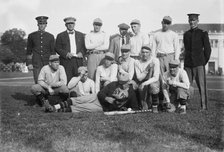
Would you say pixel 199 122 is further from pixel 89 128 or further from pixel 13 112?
pixel 13 112

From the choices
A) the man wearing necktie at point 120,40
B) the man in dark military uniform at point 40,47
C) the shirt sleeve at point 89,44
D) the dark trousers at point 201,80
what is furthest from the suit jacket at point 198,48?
the man in dark military uniform at point 40,47

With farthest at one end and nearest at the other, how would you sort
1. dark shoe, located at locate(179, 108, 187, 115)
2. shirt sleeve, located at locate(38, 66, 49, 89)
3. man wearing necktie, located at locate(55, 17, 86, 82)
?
man wearing necktie, located at locate(55, 17, 86, 82), shirt sleeve, located at locate(38, 66, 49, 89), dark shoe, located at locate(179, 108, 187, 115)

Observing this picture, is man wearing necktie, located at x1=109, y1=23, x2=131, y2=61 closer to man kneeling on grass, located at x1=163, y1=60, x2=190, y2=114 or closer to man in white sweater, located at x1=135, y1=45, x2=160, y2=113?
man in white sweater, located at x1=135, y1=45, x2=160, y2=113

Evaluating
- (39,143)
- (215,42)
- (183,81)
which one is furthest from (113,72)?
(215,42)

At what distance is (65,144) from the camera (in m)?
4.18

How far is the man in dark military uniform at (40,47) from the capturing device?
866 cm

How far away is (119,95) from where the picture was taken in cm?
695

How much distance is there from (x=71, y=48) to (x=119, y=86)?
1942 millimetres

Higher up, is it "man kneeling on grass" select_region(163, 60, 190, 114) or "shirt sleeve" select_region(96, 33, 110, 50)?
"shirt sleeve" select_region(96, 33, 110, 50)

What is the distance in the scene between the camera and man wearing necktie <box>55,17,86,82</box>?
26.8ft

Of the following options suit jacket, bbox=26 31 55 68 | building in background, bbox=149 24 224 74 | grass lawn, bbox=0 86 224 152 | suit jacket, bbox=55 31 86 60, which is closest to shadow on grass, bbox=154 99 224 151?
grass lawn, bbox=0 86 224 152

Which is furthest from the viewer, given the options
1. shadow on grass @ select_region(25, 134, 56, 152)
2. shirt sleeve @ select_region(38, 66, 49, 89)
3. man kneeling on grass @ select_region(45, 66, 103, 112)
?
shirt sleeve @ select_region(38, 66, 49, 89)

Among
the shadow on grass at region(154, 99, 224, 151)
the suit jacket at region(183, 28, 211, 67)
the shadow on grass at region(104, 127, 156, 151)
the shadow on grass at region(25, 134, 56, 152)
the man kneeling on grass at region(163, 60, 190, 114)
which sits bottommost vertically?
the shadow on grass at region(154, 99, 224, 151)

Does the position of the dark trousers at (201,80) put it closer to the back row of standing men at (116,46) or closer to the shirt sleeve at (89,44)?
the back row of standing men at (116,46)
